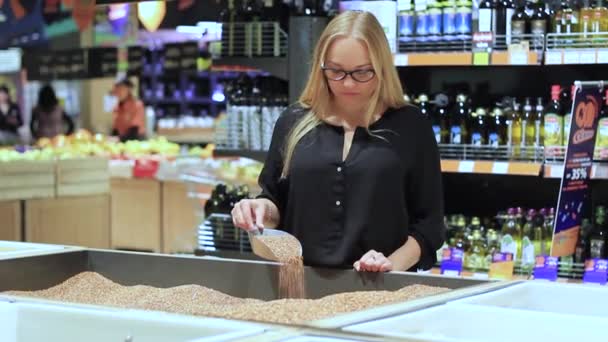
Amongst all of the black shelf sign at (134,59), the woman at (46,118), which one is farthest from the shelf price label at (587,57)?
the black shelf sign at (134,59)

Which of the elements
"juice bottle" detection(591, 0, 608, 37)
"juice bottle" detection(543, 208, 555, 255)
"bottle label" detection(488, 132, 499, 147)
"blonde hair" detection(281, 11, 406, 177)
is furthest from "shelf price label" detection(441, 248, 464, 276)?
"blonde hair" detection(281, 11, 406, 177)

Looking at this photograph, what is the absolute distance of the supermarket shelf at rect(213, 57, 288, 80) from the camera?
543 cm

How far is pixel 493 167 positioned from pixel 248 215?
2.17m

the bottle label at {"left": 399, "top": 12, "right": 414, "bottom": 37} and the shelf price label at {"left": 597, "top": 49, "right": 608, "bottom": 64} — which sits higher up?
the bottle label at {"left": 399, "top": 12, "right": 414, "bottom": 37}

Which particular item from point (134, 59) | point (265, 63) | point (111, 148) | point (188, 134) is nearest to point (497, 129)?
point (265, 63)

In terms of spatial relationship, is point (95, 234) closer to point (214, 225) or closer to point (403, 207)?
point (214, 225)

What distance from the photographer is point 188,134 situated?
50.4 feet

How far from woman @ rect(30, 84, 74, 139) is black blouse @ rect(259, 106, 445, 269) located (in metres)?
10.7

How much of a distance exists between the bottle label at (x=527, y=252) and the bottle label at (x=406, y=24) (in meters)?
1.16

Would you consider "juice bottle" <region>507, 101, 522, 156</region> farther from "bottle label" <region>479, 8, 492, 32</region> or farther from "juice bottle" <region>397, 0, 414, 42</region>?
"juice bottle" <region>397, 0, 414, 42</region>

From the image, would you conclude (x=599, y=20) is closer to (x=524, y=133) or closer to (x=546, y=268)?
(x=524, y=133)

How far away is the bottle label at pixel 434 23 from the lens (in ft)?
16.7

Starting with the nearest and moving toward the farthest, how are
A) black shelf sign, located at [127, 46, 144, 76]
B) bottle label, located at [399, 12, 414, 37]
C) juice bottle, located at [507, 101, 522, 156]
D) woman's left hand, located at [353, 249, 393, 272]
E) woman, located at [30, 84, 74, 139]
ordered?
woman's left hand, located at [353, 249, 393, 272]
juice bottle, located at [507, 101, 522, 156]
bottle label, located at [399, 12, 414, 37]
woman, located at [30, 84, 74, 139]
black shelf sign, located at [127, 46, 144, 76]

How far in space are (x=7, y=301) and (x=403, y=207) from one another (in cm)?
126
